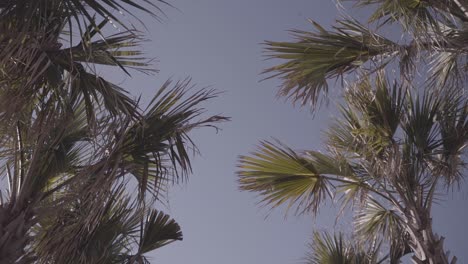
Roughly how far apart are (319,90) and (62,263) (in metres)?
2.48

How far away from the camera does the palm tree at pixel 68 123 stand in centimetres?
267

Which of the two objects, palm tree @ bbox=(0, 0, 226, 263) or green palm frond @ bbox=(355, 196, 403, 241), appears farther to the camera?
green palm frond @ bbox=(355, 196, 403, 241)

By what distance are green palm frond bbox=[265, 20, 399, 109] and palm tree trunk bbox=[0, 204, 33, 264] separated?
7.03 feet

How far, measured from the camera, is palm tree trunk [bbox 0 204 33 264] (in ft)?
10.1

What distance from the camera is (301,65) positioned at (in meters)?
4.12

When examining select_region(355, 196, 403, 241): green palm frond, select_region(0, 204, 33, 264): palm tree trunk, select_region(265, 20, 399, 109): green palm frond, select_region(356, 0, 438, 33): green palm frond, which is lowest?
select_region(0, 204, 33, 264): palm tree trunk

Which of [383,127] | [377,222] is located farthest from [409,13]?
[377,222]

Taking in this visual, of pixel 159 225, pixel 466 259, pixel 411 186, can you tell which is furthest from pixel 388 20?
pixel 466 259

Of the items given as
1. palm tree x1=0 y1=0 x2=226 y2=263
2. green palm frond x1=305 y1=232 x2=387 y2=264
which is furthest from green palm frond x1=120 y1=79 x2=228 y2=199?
green palm frond x1=305 y1=232 x2=387 y2=264

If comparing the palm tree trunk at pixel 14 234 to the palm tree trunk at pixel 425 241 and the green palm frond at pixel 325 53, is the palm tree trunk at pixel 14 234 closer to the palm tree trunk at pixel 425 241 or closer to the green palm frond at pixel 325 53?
the green palm frond at pixel 325 53

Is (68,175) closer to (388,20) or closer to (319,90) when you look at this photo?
(319,90)

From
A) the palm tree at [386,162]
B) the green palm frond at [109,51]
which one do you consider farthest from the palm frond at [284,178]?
the green palm frond at [109,51]

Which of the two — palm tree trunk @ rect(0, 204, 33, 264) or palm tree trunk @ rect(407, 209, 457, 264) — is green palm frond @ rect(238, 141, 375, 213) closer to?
palm tree trunk @ rect(407, 209, 457, 264)

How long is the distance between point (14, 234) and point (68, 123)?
784mm
